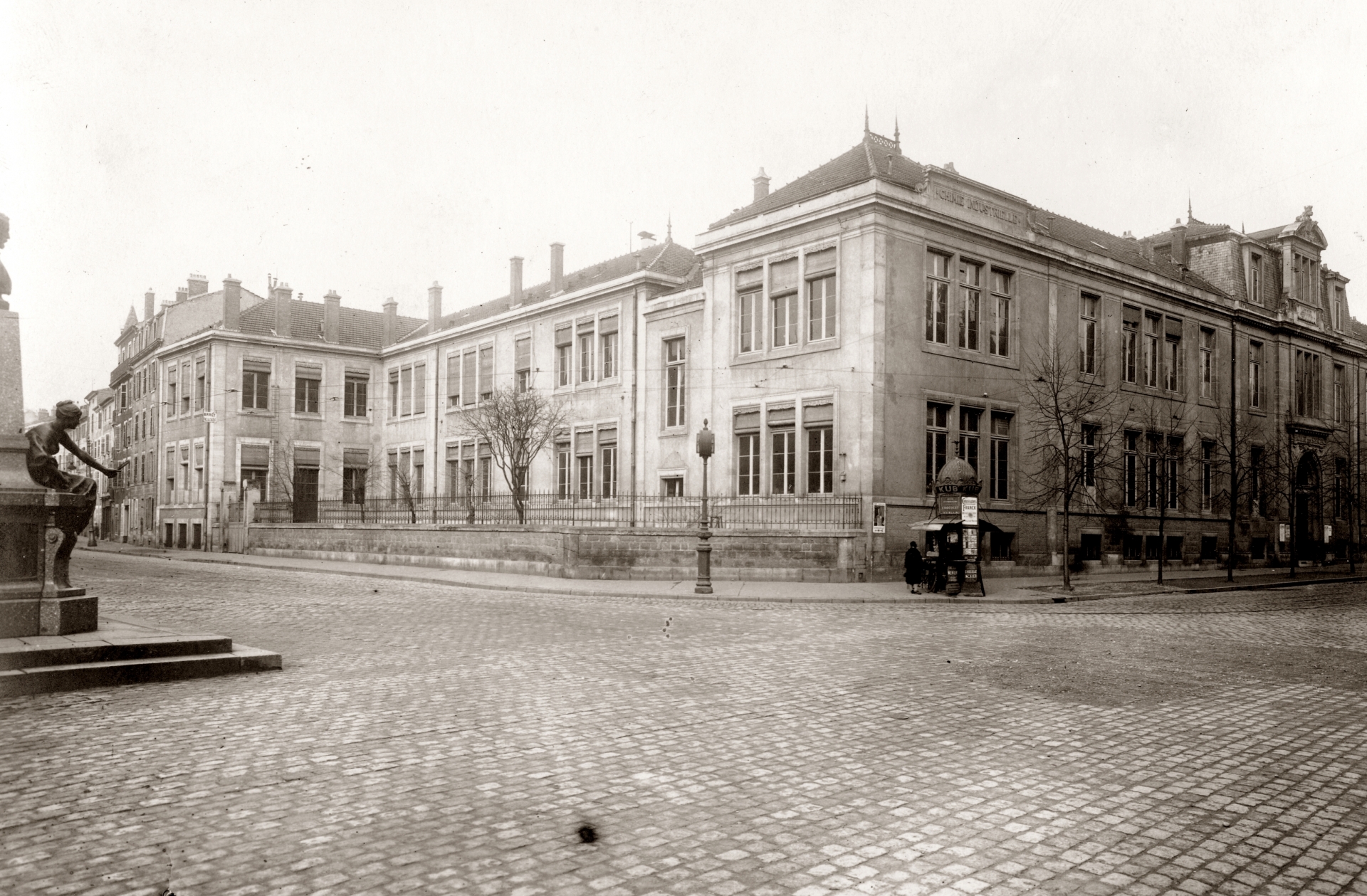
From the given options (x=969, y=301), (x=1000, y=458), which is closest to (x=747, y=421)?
(x=969, y=301)

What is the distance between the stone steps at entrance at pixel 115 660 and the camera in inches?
326

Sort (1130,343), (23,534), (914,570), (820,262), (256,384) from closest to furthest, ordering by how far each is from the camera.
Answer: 1. (23,534)
2. (914,570)
3. (820,262)
4. (1130,343)
5. (256,384)

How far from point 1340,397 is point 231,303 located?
52512 mm

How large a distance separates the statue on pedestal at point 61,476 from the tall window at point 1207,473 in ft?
118

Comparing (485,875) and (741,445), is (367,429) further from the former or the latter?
(485,875)

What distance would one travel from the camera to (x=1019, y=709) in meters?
7.86

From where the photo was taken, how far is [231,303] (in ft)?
156

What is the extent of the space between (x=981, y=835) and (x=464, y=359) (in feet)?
137

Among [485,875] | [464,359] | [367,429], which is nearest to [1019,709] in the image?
[485,875]

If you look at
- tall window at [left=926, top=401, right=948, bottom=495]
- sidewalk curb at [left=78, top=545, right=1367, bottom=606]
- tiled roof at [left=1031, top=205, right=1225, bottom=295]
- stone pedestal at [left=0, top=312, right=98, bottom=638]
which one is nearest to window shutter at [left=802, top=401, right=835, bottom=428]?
tall window at [left=926, top=401, right=948, bottom=495]

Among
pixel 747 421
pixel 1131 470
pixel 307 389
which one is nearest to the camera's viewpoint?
pixel 747 421

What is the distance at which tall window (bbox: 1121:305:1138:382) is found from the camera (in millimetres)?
33094

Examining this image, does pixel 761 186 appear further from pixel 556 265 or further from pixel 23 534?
pixel 23 534

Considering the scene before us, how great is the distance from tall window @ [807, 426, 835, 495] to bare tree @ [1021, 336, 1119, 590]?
6.00m
